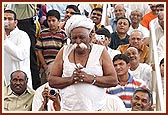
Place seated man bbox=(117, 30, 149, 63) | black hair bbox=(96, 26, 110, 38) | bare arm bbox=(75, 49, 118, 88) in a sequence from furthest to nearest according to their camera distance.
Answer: seated man bbox=(117, 30, 149, 63) → black hair bbox=(96, 26, 110, 38) → bare arm bbox=(75, 49, 118, 88)

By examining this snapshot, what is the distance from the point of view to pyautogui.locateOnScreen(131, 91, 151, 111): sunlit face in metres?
8.42

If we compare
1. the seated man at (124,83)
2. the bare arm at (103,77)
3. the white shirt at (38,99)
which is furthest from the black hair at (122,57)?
the bare arm at (103,77)

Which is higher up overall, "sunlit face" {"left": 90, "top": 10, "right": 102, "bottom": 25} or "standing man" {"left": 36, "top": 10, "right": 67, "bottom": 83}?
"sunlit face" {"left": 90, "top": 10, "right": 102, "bottom": 25}

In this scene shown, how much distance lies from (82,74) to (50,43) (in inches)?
85.9

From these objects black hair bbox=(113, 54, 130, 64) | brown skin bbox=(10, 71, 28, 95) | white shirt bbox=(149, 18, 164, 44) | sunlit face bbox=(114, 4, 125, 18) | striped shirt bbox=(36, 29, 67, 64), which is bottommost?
brown skin bbox=(10, 71, 28, 95)

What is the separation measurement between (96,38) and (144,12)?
1445 millimetres

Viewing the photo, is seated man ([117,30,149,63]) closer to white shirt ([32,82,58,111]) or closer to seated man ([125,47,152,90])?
seated man ([125,47,152,90])

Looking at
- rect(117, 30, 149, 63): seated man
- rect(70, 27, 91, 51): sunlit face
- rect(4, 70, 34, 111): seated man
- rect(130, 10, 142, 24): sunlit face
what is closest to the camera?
rect(70, 27, 91, 51): sunlit face

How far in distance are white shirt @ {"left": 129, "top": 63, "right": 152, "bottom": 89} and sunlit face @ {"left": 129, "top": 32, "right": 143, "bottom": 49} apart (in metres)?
0.46

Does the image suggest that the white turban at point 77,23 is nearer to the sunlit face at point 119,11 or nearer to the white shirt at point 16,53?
the white shirt at point 16,53

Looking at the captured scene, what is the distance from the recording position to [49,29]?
982 cm

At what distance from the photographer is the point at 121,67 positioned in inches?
348

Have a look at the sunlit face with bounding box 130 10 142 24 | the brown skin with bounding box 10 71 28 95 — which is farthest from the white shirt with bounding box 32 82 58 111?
the sunlit face with bounding box 130 10 142 24

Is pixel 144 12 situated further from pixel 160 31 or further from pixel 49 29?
pixel 49 29
